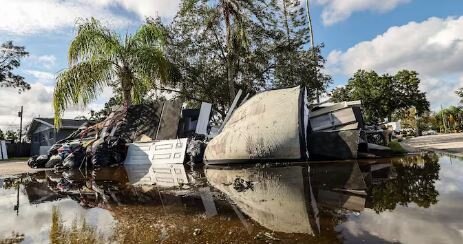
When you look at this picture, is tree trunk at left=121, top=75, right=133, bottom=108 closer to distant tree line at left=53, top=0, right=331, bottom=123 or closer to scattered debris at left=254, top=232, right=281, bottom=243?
distant tree line at left=53, top=0, right=331, bottom=123

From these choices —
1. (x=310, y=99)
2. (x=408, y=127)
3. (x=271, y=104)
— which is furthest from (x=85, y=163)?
(x=408, y=127)

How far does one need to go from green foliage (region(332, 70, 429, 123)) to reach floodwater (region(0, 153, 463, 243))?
26.3m

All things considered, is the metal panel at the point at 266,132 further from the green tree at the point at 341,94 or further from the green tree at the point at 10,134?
the green tree at the point at 10,134

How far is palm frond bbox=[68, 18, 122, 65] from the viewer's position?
1322 cm

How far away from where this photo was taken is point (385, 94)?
103 ft

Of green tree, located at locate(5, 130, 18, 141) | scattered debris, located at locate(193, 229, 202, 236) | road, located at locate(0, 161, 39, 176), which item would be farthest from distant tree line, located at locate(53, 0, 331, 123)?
green tree, located at locate(5, 130, 18, 141)

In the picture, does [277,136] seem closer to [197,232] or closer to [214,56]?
[197,232]

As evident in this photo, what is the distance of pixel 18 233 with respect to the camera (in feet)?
11.9

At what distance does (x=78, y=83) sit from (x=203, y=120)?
487cm

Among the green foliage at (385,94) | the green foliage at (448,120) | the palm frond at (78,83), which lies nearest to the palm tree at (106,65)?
the palm frond at (78,83)

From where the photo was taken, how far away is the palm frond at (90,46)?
13.2 meters

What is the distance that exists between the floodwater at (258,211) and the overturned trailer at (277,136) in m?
1.90

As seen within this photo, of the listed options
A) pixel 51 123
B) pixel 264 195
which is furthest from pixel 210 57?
pixel 51 123

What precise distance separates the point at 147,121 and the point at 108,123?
5.93 feet
